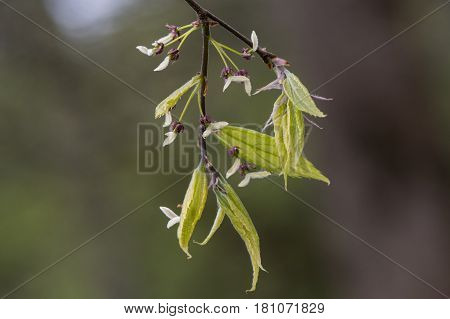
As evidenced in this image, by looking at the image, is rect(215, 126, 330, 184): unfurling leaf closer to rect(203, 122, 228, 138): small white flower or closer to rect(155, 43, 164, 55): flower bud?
rect(203, 122, 228, 138): small white flower

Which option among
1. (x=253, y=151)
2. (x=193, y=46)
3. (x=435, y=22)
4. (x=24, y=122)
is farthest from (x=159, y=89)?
(x=253, y=151)

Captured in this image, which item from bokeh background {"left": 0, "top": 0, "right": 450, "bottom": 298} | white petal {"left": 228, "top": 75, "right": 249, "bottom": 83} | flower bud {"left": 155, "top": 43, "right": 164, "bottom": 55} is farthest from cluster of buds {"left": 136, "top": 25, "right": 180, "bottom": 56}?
bokeh background {"left": 0, "top": 0, "right": 450, "bottom": 298}

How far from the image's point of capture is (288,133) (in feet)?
2.54

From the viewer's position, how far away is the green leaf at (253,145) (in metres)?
0.86

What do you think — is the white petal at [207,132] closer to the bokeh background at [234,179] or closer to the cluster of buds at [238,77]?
the cluster of buds at [238,77]

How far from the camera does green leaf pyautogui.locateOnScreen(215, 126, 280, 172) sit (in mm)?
859

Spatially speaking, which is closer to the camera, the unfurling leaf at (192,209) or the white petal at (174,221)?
the unfurling leaf at (192,209)

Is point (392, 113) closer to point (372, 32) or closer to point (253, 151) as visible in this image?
point (372, 32)

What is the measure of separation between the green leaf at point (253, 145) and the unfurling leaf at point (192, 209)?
2.9 inches

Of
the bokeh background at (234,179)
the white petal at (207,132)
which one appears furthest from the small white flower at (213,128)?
the bokeh background at (234,179)

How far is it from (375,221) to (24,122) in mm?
2474

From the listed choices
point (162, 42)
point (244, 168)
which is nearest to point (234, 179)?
point (244, 168)

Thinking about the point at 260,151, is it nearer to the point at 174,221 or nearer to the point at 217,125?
the point at 217,125
